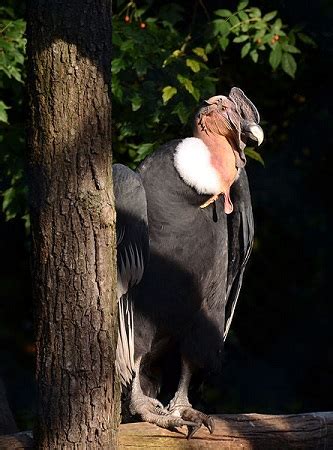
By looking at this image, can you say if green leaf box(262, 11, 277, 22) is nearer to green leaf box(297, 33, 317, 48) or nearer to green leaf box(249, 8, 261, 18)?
green leaf box(249, 8, 261, 18)

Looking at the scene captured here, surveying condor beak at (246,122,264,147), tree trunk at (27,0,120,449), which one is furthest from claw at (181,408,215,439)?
condor beak at (246,122,264,147)

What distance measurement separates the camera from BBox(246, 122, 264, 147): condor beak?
357cm

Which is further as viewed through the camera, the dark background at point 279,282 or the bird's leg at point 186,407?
the dark background at point 279,282


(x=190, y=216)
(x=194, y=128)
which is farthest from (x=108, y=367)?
(x=194, y=128)

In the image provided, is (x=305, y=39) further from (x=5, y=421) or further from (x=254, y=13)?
(x=5, y=421)

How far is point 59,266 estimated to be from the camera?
273 centimetres

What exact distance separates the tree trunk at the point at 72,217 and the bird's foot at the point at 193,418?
0.57 metres

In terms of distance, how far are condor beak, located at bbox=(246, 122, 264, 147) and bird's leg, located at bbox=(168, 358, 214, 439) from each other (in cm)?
85

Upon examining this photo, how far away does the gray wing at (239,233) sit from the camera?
12.4 feet

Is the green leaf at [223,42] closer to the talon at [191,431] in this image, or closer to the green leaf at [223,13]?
the green leaf at [223,13]

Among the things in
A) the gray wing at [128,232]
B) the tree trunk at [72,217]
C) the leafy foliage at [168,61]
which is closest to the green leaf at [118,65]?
the leafy foliage at [168,61]

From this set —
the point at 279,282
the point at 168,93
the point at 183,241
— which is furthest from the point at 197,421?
the point at 279,282

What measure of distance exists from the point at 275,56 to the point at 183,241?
3.80ft

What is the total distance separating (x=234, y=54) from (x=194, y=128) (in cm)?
137
